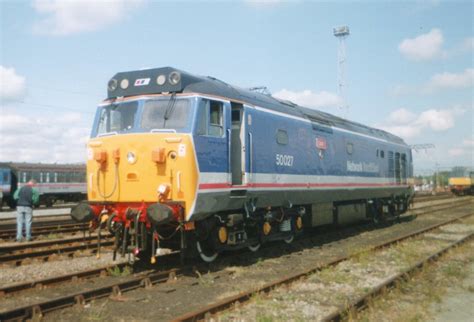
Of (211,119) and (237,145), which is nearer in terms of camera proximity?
(211,119)

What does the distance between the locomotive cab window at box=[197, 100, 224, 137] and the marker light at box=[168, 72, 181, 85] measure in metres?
0.66

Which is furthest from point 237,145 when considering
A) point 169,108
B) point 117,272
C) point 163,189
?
point 117,272

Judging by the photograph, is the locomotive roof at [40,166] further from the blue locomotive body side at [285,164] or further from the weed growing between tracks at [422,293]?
the weed growing between tracks at [422,293]

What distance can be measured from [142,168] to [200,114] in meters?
1.52

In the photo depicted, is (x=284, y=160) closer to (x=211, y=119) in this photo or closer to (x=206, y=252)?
(x=211, y=119)

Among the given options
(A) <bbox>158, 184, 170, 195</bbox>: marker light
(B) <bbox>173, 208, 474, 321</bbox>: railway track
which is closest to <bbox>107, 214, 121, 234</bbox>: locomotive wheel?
(A) <bbox>158, 184, 170, 195</bbox>: marker light

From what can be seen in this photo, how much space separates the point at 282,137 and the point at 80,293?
6524mm

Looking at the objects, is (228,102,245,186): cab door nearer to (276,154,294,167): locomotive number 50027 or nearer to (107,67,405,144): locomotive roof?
(107,67,405,144): locomotive roof

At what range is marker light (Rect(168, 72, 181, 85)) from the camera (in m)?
9.29

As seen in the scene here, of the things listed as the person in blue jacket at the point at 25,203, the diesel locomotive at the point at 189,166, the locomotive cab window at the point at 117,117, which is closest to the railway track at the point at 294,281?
the diesel locomotive at the point at 189,166

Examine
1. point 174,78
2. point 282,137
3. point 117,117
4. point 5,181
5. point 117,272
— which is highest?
point 174,78

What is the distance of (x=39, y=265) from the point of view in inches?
411

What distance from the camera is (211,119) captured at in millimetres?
9555

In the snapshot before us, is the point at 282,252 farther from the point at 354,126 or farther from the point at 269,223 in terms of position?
the point at 354,126
